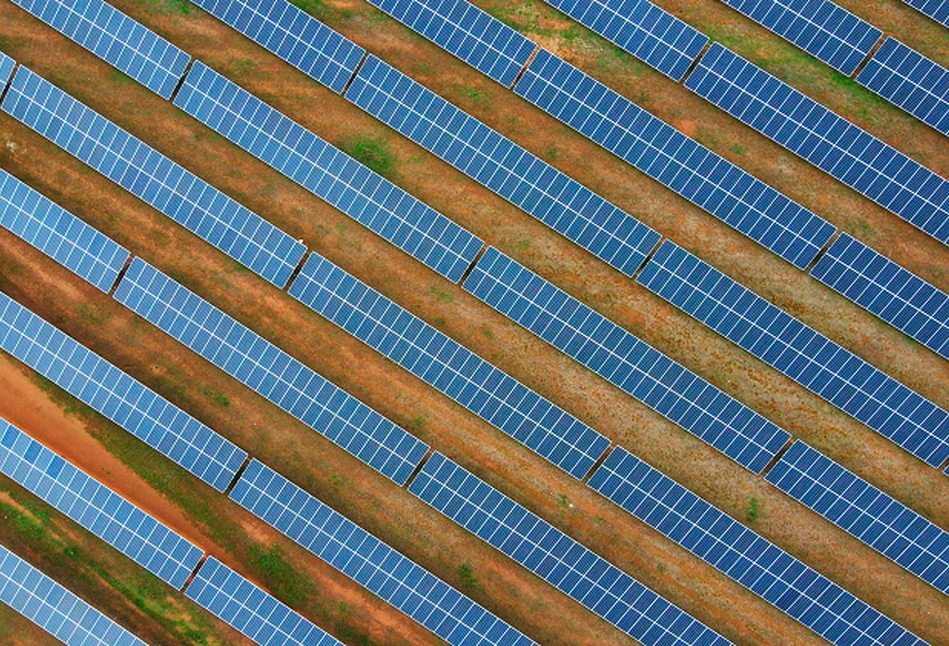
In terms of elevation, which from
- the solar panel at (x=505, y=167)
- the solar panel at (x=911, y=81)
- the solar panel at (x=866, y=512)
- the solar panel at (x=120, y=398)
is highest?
the solar panel at (x=911, y=81)

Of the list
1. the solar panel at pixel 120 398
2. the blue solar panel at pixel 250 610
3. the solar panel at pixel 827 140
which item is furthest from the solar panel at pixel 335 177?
the blue solar panel at pixel 250 610

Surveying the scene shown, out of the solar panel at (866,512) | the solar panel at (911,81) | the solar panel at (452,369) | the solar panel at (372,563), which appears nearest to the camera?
the solar panel at (866,512)

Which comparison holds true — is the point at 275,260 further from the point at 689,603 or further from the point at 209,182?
the point at 689,603

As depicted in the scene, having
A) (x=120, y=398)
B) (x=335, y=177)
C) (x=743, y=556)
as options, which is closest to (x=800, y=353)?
(x=743, y=556)

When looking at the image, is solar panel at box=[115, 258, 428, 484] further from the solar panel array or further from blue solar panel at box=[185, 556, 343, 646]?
blue solar panel at box=[185, 556, 343, 646]

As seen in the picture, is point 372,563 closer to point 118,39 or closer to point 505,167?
point 505,167

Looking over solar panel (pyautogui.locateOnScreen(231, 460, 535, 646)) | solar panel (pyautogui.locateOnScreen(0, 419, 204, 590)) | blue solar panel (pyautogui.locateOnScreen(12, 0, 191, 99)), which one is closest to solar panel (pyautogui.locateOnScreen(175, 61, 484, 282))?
blue solar panel (pyautogui.locateOnScreen(12, 0, 191, 99))

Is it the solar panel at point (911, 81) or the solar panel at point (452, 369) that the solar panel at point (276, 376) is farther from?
the solar panel at point (911, 81)
